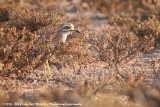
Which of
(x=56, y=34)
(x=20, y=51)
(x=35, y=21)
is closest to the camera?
(x=20, y=51)

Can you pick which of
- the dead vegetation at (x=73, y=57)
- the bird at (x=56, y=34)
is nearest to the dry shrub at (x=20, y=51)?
the dead vegetation at (x=73, y=57)

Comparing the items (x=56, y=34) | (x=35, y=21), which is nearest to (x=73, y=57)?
(x=56, y=34)

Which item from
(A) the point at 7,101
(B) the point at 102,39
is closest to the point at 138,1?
(B) the point at 102,39

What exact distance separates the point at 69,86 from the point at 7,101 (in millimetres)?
1127

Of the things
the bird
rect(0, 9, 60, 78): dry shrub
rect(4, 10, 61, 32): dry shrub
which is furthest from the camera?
rect(4, 10, 61, 32): dry shrub

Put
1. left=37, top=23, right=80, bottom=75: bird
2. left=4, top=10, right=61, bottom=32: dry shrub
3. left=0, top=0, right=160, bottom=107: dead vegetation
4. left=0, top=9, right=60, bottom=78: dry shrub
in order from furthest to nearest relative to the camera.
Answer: left=4, top=10, right=61, bottom=32: dry shrub < left=37, top=23, right=80, bottom=75: bird < left=0, top=9, right=60, bottom=78: dry shrub < left=0, top=0, right=160, bottom=107: dead vegetation

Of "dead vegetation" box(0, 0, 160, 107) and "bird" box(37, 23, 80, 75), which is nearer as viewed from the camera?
"dead vegetation" box(0, 0, 160, 107)

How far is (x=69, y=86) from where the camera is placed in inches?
161

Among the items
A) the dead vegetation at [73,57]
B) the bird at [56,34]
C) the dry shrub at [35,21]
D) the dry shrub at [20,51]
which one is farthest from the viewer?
the dry shrub at [35,21]

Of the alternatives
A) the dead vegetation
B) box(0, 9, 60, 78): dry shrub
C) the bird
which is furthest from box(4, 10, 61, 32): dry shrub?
box(0, 9, 60, 78): dry shrub

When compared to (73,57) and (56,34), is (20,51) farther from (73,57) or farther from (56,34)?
(73,57)

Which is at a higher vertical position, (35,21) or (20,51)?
(35,21)

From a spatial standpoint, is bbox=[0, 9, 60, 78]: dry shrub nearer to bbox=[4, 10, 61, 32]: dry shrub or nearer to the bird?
the bird

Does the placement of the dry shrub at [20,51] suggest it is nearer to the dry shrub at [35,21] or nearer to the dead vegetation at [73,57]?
the dead vegetation at [73,57]
